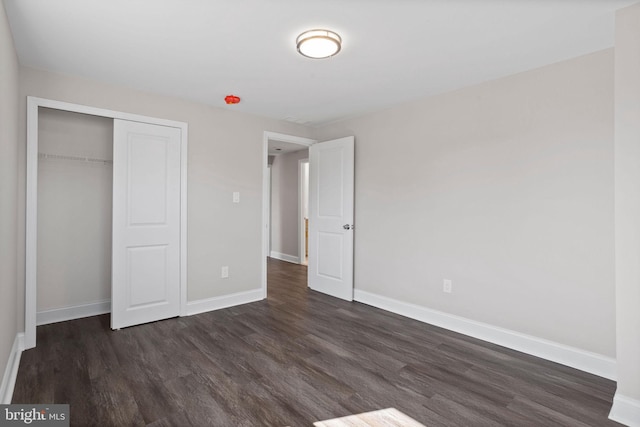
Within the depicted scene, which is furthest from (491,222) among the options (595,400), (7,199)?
(7,199)

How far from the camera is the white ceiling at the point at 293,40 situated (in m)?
1.92

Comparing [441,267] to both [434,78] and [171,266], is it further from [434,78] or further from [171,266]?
[171,266]

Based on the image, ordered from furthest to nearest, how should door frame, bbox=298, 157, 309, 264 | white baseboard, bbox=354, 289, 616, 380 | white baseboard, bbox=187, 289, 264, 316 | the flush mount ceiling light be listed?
door frame, bbox=298, 157, 309, 264
white baseboard, bbox=187, 289, 264, 316
white baseboard, bbox=354, 289, 616, 380
the flush mount ceiling light

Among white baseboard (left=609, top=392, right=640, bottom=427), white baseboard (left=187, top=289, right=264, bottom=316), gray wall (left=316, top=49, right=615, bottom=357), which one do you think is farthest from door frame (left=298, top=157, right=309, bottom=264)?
white baseboard (left=609, top=392, right=640, bottom=427)

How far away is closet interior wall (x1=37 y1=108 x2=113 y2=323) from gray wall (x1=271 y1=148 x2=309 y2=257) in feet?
11.9

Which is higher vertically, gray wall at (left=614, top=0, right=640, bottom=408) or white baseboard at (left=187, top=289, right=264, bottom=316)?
gray wall at (left=614, top=0, right=640, bottom=408)

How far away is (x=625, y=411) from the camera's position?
188cm

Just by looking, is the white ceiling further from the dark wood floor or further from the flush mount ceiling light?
the dark wood floor

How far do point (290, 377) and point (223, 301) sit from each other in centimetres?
181

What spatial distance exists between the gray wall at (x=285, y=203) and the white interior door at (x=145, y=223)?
11.2ft

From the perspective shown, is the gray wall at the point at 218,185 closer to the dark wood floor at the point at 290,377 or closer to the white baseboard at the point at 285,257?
the dark wood floor at the point at 290,377

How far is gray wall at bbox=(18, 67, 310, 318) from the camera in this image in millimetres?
3521

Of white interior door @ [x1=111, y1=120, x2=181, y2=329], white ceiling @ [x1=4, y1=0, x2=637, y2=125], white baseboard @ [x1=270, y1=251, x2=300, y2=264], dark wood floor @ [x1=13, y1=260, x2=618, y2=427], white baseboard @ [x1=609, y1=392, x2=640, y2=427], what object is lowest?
dark wood floor @ [x1=13, y1=260, x2=618, y2=427]

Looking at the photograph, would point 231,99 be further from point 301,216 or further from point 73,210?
point 301,216
